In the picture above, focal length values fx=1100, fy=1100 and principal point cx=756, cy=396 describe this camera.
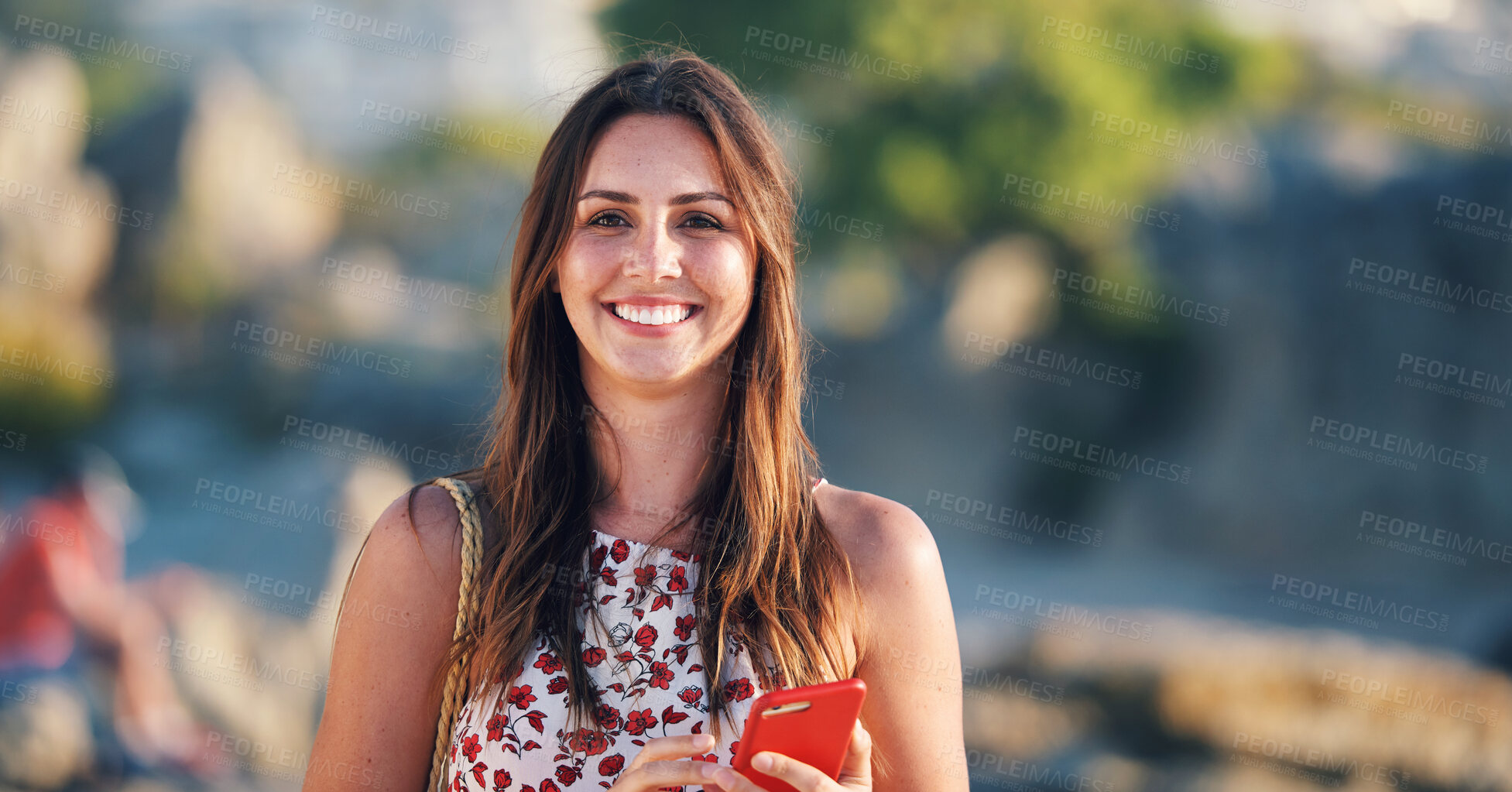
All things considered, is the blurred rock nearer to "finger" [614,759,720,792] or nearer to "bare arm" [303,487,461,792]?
"bare arm" [303,487,461,792]

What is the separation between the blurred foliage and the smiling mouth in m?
6.62

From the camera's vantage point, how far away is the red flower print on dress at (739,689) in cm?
152

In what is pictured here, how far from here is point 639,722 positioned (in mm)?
1494

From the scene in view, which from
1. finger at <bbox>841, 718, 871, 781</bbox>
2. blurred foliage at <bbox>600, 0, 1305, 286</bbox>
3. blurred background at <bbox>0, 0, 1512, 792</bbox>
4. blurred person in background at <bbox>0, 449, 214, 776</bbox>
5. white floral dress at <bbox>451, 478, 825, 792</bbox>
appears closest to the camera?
finger at <bbox>841, 718, 871, 781</bbox>

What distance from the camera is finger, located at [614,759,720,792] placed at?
124 centimetres

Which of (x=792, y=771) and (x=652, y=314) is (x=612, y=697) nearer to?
(x=792, y=771)

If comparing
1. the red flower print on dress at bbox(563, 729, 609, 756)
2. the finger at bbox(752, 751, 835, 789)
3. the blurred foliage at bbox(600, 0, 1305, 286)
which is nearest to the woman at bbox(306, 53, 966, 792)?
the red flower print on dress at bbox(563, 729, 609, 756)

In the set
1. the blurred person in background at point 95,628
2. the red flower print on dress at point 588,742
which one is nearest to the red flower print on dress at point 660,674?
the red flower print on dress at point 588,742

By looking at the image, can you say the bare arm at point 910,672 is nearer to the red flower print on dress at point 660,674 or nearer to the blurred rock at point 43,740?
the red flower print on dress at point 660,674

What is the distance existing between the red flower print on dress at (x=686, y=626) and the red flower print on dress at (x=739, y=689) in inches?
3.7

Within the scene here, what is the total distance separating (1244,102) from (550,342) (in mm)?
7714

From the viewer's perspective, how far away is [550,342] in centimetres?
174

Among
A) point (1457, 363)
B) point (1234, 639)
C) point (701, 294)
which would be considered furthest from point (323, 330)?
point (1457, 363)

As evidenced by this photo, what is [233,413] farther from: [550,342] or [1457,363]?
[1457,363]
